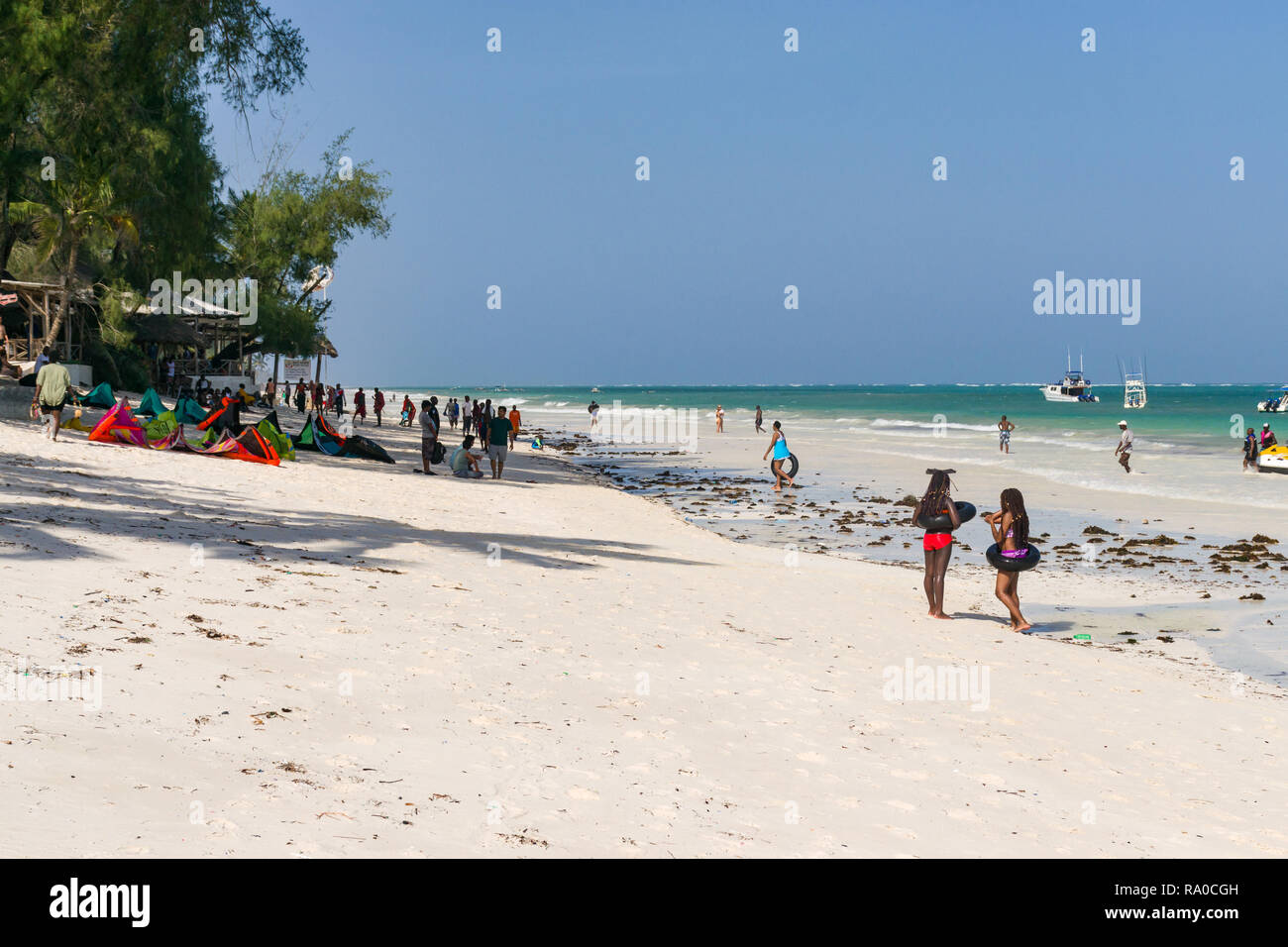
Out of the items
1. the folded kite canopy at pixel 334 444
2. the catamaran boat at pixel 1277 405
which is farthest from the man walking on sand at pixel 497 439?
the catamaran boat at pixel 1277 405

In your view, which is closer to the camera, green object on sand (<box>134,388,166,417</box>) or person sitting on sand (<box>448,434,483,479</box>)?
green object on sand (<box>134,388,166,417</box>)

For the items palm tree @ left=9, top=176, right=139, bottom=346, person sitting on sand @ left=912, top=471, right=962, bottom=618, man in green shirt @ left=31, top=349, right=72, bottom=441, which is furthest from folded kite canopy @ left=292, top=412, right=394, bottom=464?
person sitting on sand @ left=912, top=471, right=962, bottom=618

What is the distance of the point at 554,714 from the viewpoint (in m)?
6.55

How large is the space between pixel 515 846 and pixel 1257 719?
20.3 feet

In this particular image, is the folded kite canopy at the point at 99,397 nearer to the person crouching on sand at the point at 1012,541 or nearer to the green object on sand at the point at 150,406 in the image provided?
the green object on sand at the point at 150,406

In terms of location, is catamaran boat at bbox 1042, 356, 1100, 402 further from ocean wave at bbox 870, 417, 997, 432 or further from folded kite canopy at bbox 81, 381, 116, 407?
folded kite canopy at bbox 81, 381, 116, 407

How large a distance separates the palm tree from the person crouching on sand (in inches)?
908

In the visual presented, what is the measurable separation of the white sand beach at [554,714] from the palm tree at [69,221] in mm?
17447

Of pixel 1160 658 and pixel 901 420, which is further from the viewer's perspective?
pixel 901 420

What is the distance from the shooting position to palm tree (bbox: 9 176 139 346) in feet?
87.9

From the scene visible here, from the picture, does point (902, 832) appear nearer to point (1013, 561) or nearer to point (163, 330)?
point (1013, 561)
